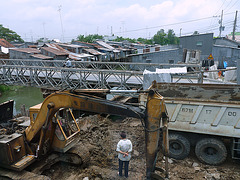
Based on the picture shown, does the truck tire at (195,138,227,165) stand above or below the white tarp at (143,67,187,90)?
below

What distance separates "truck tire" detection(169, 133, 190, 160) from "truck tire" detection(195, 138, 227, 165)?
367mm

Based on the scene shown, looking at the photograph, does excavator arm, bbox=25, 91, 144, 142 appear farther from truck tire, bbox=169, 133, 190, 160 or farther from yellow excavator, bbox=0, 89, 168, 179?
truck tire, bbox=169, 133, 190, 160

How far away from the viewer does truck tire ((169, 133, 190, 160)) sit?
6.32 metres

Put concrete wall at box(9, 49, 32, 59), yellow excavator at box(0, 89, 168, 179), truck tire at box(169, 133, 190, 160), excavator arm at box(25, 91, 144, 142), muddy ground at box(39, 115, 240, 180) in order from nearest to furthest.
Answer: yellow excavator at box(0, 89, 168, 179) → excavator arm at box(25, 91, 144, 142) → muddy ground at box(39, 115, 240, 180) → truck tire at box(169, 133, 190, 160) → concrete wall at box(9, 49, 32, 59)

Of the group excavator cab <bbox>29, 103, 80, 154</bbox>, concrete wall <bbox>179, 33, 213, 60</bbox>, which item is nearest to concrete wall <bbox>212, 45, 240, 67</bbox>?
concrete wall <bbox>179, 33, 213, 60</bbox>

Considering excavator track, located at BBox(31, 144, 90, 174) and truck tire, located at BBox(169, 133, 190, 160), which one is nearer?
excavator track, located at BBox(31, 144, 90, 174)

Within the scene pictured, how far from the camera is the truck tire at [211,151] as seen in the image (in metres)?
5.94

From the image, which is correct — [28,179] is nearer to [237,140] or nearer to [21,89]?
[237,140]

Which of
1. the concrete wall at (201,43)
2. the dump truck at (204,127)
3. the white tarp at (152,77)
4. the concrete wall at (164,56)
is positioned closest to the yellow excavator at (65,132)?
the dump truck at (204,127)

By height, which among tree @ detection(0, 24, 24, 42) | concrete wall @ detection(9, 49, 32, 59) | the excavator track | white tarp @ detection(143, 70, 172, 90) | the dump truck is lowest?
the excavator track

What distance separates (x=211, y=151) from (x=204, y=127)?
35.6 inches

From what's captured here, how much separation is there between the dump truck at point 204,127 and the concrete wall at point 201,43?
1746 centimetres

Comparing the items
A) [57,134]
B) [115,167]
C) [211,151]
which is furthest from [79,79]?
[211,151]

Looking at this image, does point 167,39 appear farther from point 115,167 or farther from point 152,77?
point 115,167
